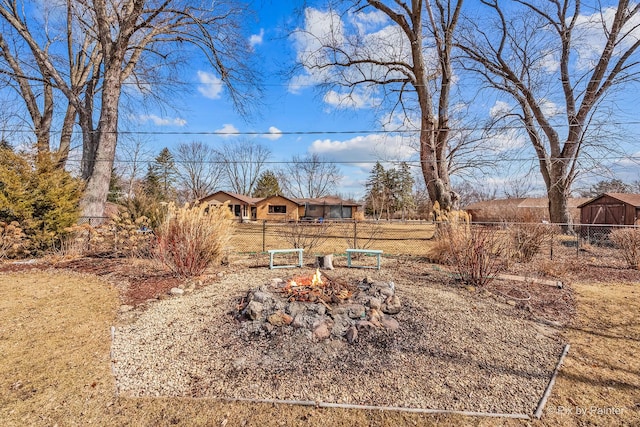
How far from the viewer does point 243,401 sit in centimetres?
216

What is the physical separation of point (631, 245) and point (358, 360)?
8302 millimetres

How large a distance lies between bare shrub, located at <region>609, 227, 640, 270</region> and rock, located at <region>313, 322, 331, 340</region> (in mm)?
8262

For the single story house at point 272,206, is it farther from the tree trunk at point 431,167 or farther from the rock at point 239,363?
the rock at point 239,363

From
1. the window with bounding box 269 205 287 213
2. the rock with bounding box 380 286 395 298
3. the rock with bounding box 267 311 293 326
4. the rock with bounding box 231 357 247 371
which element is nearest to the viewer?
the rock with bounding box 231 357 247 371

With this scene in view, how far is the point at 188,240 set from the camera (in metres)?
5.19

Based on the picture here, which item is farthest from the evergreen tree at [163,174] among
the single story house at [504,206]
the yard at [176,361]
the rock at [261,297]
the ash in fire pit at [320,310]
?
the ash in fire pit at [320,310]

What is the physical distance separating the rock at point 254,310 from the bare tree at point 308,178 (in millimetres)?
39496

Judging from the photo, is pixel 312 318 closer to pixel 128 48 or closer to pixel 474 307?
pixel 474 307

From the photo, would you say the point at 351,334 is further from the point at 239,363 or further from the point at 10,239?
the point at 10,239

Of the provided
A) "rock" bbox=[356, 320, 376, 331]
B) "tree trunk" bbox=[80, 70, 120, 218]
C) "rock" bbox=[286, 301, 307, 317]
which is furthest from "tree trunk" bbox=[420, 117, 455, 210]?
"tree trunk" bbox=[80, 70, 120, 218]

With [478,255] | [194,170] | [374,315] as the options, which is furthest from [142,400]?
[194,170]

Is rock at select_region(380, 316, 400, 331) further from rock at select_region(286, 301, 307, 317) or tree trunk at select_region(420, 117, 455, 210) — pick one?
tree trunk at select_region(420, 117, 455, 210)

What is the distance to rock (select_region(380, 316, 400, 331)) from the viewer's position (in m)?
3.18

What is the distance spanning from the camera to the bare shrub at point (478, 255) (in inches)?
195
